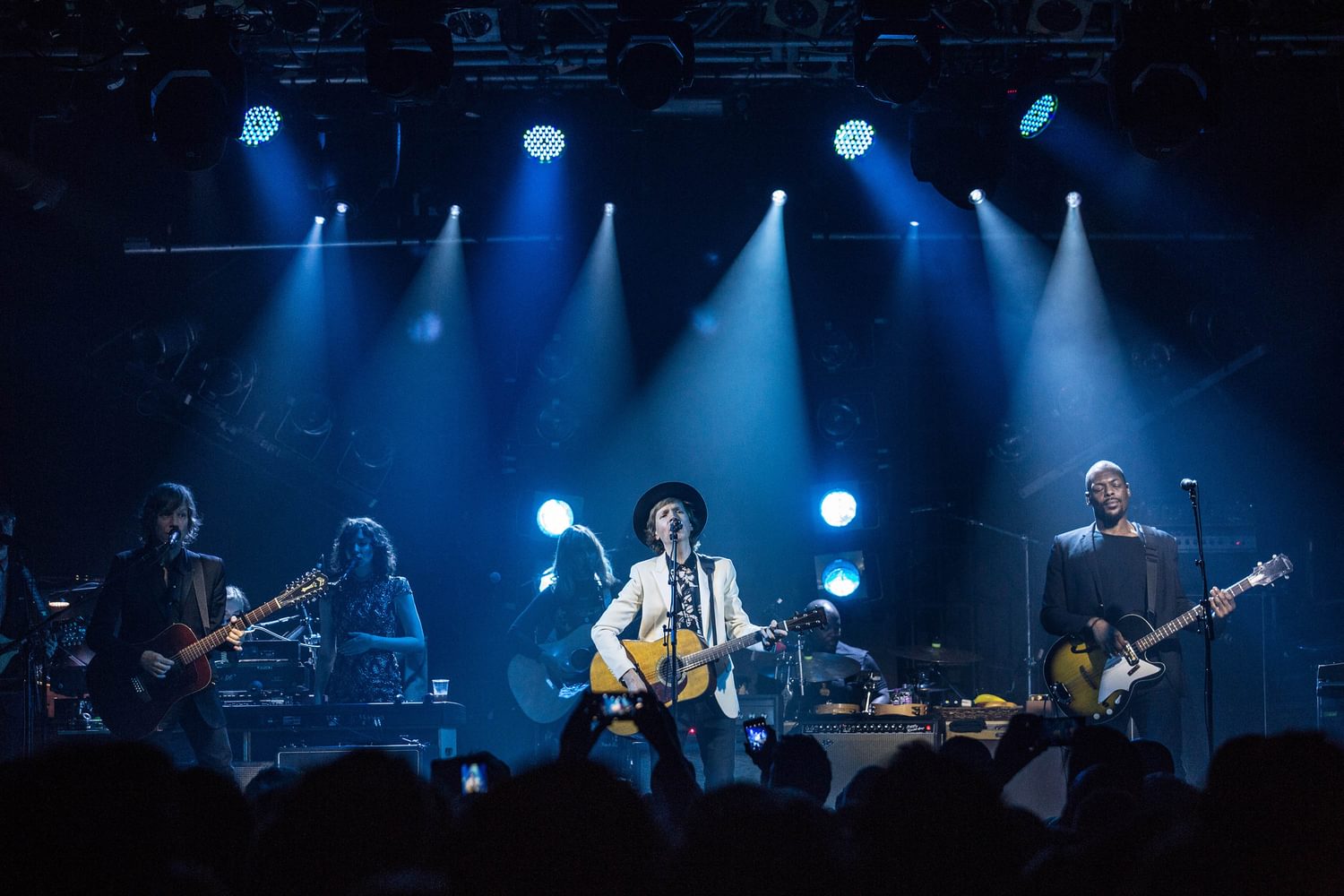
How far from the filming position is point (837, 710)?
28.9 feet

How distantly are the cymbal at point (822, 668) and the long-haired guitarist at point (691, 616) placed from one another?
1.80 metres

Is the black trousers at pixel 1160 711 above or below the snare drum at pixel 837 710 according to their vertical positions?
above

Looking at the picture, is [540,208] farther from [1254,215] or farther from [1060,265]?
[1254,215]

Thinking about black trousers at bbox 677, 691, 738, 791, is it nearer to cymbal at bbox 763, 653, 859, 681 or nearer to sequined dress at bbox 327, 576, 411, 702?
cymbal at bbox 763, 653, 859, 681

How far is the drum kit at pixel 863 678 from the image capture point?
883 cm

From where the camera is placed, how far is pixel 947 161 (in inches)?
360

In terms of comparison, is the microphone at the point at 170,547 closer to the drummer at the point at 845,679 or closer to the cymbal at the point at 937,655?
the drummer at the point at 845,679

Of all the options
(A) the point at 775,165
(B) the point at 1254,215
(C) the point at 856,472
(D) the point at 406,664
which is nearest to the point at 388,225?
(A) the point at 775,165

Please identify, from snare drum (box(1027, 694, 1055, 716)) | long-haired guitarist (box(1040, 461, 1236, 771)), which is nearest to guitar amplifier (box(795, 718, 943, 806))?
snare drum (box(1027, 694, 1055, 716))

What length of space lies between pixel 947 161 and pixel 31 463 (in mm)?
8616

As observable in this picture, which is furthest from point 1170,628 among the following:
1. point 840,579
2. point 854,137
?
point 854,137

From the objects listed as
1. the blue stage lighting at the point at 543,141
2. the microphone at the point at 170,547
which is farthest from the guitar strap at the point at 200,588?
the blue stage lighting at the point at 543,141

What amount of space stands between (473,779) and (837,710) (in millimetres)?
5909

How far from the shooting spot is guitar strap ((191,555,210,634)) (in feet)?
24.8
